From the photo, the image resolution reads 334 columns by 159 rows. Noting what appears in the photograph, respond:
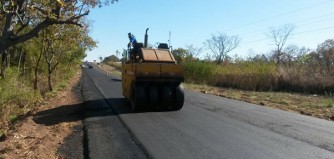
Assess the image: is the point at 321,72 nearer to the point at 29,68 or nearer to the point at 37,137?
the point at 37,137

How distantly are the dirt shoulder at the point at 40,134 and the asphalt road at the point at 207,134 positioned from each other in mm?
684

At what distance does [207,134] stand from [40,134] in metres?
4.60

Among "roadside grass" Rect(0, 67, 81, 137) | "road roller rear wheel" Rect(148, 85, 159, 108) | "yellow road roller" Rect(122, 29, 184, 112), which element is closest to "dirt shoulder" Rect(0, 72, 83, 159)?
"roadside grass" Rect(0, 67, 81, 137)

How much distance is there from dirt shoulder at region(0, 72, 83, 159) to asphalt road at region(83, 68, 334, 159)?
2.24 feet

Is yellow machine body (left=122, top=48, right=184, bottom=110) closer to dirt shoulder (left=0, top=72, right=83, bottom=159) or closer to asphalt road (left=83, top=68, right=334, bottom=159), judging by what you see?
asphalt road (left=83, top=68, right=334, bottom=159)

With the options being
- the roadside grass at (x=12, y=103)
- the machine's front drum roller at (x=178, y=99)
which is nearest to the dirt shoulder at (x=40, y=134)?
the roadside grass at (x=12, y=103)

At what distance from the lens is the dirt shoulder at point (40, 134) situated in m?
9.05

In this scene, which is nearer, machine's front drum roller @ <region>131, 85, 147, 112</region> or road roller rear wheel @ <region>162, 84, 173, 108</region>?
machine's front drum roller @ <region>131, 85, 147, 112</region>

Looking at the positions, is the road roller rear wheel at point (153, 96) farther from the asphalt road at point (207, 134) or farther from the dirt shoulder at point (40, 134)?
the dirt shoulder at point (40, 134)

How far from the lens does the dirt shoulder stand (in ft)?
29.7

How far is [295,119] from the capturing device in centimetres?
1320

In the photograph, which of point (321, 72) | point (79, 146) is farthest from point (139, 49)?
point (321, 72)

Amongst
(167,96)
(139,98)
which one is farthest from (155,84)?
(139,98)

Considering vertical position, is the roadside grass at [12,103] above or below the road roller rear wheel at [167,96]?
below
